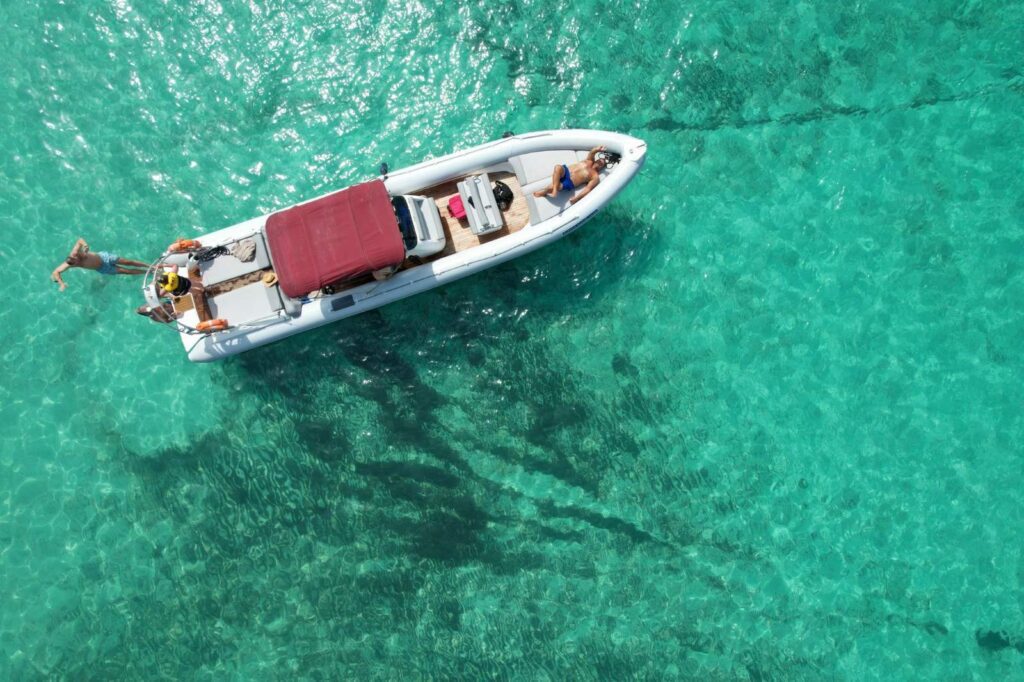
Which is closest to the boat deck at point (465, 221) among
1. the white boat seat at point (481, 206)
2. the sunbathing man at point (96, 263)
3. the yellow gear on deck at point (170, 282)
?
the white boat seat at point (481, 206)

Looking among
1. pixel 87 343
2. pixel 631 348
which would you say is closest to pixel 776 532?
pixel 631 348

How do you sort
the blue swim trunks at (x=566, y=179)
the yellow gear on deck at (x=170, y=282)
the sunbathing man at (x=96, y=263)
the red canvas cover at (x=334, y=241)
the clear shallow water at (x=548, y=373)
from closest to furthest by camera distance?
the sunbathing man at (x=96, y=263)
the red canvas cover at (x=334, y=241)
the yellow gear on deck at (x=170, y=282)
the blue swim trunks at (x=566, y=179)
the clear shallow water at (x=548, y=373)

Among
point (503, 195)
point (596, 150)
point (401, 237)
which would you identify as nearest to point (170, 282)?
point (401, 237)

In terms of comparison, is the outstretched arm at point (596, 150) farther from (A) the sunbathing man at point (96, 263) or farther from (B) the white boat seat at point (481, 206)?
(A) the sunbathing man at point (96, 263)

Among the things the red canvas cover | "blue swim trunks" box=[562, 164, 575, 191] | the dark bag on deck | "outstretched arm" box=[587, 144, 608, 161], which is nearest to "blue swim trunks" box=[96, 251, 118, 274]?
the red canvas cover

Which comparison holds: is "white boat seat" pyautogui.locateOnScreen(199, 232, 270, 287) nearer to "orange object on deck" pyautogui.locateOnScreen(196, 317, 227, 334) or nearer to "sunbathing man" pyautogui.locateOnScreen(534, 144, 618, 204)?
"orange object on deck" pyautogui.locateOnScreen(196, 317, 227, 334)

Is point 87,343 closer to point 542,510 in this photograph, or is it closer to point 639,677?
point 542,510
